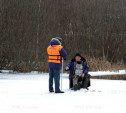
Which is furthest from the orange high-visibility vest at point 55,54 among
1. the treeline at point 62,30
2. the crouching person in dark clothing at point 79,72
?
the treeline at point 62,30

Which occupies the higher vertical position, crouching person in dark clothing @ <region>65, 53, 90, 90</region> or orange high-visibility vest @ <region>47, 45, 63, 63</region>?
orange high-visibility vest @ <region>47, 45, 63, 63</region>

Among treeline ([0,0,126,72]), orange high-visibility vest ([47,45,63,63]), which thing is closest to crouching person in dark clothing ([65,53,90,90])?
orange high-visibility vest ([47,45,63,63])

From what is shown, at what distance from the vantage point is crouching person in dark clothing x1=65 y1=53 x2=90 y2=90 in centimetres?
909

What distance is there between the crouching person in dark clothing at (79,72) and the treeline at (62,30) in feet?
33.5

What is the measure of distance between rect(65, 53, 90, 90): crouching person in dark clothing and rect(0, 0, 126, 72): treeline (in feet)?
33.5

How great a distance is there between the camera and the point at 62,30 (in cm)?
2267

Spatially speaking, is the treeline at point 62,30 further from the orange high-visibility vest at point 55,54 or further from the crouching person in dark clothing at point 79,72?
the orange high-visibility vest at point 55,54

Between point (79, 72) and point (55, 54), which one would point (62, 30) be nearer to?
point (79, 72)

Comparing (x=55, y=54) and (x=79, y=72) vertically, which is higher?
(x=55, y=54)

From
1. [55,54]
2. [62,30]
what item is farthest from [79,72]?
[62,30]

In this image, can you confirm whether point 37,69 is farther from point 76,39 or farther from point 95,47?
point 95,47

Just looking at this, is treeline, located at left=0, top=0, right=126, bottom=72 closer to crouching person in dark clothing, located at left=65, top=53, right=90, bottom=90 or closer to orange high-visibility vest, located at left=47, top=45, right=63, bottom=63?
crouching person in dark clothing, located at left=65, top=53, right=90, bottom=90

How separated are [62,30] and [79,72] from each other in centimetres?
1374

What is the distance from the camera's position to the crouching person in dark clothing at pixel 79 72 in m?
9.09
